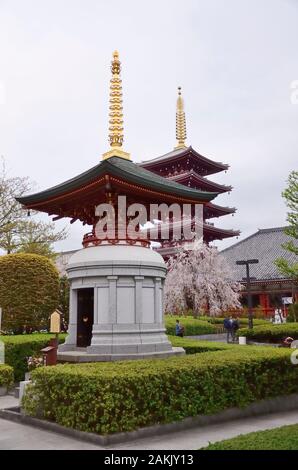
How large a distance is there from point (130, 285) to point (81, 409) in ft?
23.6

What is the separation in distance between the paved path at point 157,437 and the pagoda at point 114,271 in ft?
16.9

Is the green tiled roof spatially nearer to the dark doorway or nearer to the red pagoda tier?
the red pagoda tier

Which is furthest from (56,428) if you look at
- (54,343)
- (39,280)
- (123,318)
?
(39,280)

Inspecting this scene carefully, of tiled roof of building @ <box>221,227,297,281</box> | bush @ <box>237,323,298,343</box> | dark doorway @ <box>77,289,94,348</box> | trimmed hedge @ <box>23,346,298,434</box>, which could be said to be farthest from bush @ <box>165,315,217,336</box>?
trimmed hedge @ <box>23,346,298,434</box>

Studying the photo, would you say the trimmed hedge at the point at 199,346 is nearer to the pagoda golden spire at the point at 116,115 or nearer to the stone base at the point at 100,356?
the stone base at the point at 100,356

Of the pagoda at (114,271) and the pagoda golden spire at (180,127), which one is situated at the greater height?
the pagoda golden spire at (180,127)

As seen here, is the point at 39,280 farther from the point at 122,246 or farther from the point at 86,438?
the point at 86,438

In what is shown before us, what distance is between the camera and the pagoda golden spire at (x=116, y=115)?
19453mm

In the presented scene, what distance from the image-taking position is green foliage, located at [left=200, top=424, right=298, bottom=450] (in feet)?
22.6

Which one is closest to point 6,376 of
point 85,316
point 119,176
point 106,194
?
point 85,316

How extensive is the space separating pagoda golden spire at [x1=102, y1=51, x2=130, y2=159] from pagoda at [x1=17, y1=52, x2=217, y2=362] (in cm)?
86

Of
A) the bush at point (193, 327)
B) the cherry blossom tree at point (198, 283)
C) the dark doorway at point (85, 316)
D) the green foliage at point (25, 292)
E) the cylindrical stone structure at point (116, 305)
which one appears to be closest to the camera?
the cylindrical stone structure at point (116, 305)

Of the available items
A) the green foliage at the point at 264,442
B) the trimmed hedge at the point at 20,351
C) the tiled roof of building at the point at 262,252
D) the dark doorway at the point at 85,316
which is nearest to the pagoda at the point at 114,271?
the dark doorway at the point at 85,316
